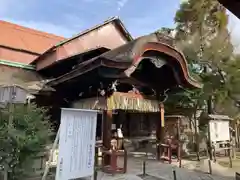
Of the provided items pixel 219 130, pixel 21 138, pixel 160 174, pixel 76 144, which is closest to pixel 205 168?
pixel 160 174

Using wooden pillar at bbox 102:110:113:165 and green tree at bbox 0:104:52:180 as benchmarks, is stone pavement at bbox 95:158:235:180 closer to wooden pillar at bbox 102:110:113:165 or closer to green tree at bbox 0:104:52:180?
wooden pillar at bbox 102:110:113:165

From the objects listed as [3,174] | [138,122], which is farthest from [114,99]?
[138,122]

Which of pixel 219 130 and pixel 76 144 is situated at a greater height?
pixel 219 130

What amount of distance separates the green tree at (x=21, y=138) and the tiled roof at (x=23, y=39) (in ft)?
19.5

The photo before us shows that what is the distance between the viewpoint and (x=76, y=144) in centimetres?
512

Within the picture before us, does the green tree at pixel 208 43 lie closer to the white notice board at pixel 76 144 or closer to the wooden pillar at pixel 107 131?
the wooden pillar at pixel 107 131

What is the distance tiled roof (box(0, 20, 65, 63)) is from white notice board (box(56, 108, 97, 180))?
24.0 feet

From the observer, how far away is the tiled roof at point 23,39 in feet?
37.8

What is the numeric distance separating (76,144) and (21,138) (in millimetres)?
1412

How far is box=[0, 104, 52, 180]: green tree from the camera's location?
5.48 m

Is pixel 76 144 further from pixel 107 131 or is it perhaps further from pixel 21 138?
pixel 107 131

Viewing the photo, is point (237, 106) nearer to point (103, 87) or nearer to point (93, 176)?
point (103, 87)

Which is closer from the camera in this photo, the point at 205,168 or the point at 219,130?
the point at 205,168

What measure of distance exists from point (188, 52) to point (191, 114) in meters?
3.17
